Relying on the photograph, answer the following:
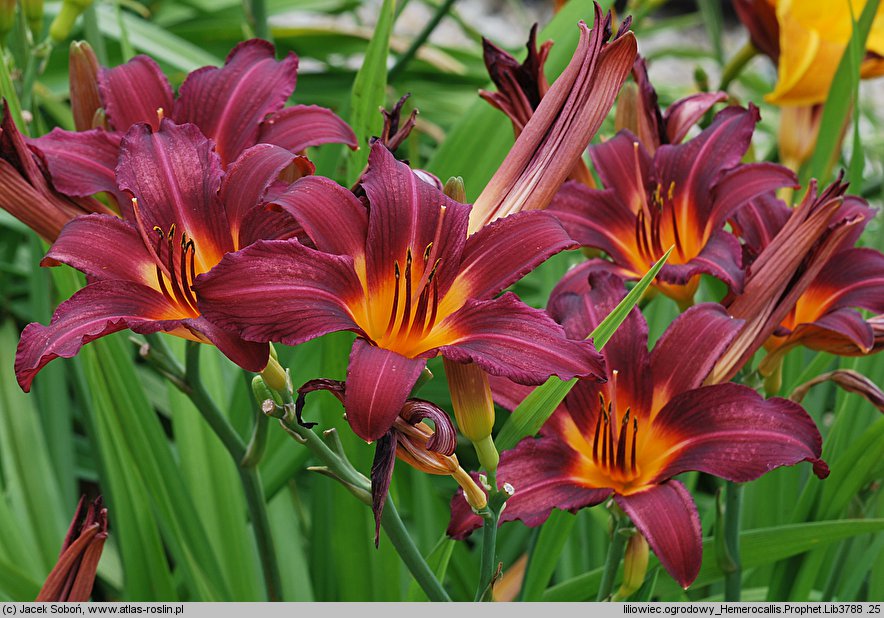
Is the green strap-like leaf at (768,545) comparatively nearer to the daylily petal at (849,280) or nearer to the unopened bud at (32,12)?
the daylily petal at (849,280)

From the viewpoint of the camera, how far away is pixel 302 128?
0.56m

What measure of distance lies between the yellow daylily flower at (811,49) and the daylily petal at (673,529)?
535 millimetres

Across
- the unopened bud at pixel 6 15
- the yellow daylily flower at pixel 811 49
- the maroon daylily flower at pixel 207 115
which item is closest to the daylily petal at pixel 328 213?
the maroon daylily flower at pixel 207 115

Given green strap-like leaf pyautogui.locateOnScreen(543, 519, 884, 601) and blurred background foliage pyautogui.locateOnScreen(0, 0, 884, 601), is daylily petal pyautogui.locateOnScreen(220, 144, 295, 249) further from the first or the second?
green strap-like leaf pyautogui.locateOnScreen(543, 519, 884, 601)

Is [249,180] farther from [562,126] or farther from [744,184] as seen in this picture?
[744,184]

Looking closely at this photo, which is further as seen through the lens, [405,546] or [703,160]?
[703,160]

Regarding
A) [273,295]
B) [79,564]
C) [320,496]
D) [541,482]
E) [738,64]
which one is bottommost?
[320,496]

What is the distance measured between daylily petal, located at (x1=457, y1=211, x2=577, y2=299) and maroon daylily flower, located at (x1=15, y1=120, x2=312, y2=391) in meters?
0.09

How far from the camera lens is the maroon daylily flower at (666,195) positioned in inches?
23.4

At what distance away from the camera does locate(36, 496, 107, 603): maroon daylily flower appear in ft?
1.62

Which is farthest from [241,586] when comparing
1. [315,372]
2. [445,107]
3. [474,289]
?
[445,107]

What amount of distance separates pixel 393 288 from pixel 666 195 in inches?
9.1

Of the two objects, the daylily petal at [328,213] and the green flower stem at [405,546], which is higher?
the daylily petal at [328,213]

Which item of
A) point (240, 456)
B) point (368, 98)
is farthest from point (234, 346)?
point (368, 98)
